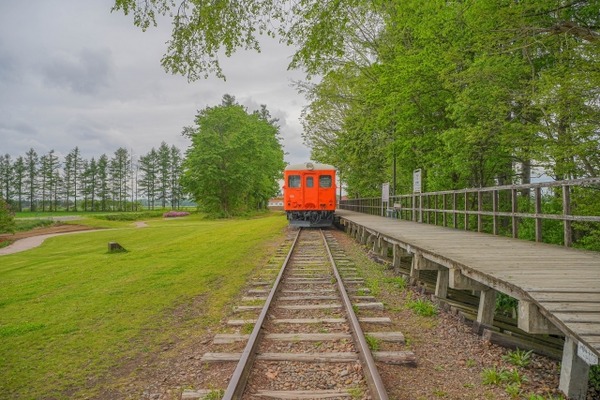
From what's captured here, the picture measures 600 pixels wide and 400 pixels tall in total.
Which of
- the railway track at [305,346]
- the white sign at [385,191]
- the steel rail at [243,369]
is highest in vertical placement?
the white sign at [385,191]

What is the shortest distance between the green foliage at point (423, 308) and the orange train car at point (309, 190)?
13407mm

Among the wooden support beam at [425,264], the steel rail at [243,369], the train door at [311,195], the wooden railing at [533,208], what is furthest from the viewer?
the train door at [311,195]

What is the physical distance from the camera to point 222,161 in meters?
40.4

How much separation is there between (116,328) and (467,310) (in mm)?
5154

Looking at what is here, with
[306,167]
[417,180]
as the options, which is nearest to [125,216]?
[306,167]

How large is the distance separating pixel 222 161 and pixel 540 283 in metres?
38.1

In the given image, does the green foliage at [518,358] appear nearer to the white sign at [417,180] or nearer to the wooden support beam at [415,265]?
the wooden support beam at [415,265]

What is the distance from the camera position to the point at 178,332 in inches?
210

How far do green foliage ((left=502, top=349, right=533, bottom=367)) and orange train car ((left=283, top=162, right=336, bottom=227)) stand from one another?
610 inches

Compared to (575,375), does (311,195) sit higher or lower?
higher

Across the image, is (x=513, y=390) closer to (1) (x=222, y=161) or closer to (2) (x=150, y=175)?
(1) (x=222, y=161)

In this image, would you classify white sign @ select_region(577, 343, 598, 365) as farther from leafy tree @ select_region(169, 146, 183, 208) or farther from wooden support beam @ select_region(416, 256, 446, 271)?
leafy tree @ select_region(169, 146, 183, 208)

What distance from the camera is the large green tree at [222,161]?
39.7 meters

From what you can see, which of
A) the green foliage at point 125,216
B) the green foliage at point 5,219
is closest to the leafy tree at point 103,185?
the green foliage at point 125,216
